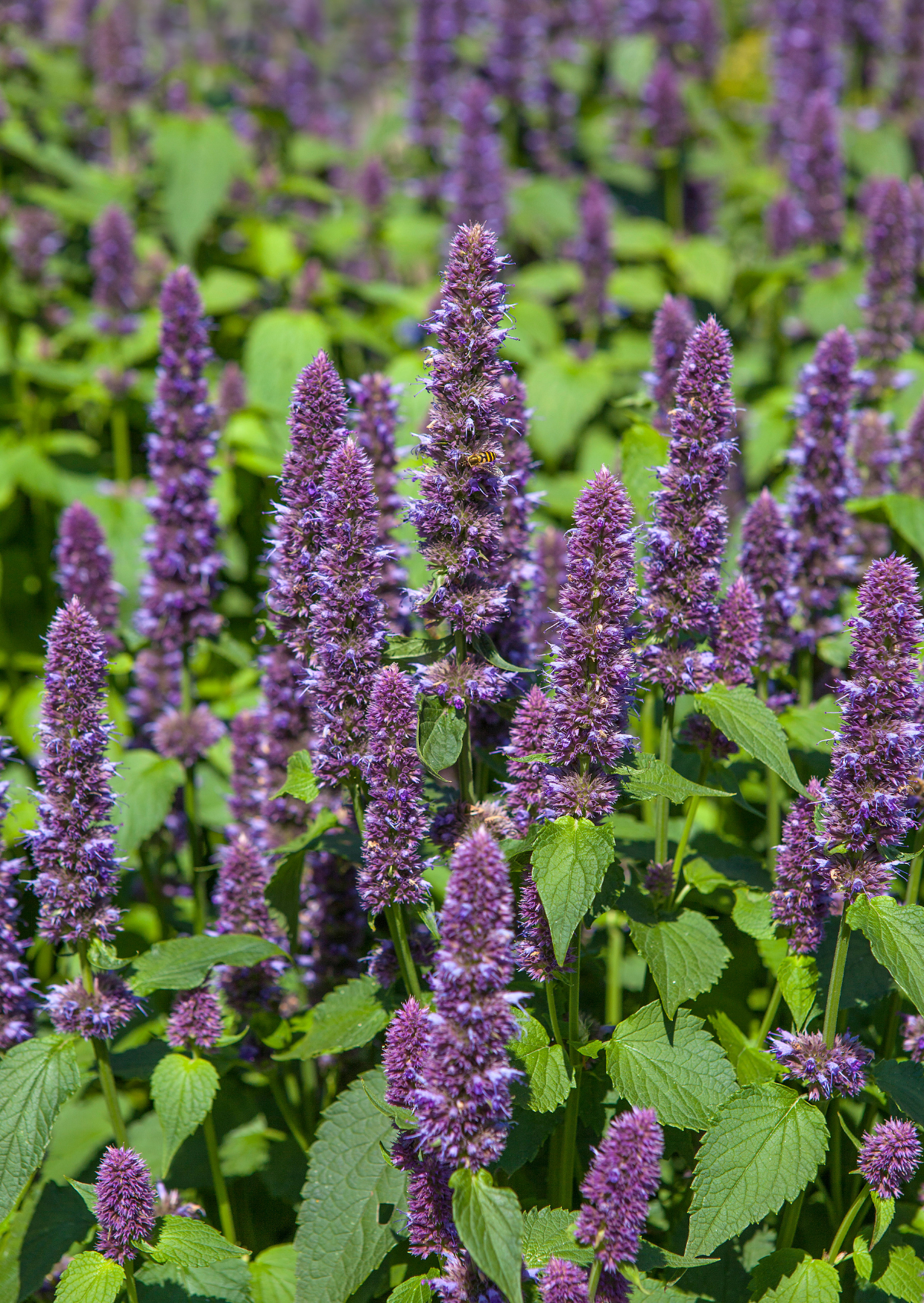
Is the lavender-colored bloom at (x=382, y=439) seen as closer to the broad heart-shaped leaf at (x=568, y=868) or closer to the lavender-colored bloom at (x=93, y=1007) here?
the broad heart-shaped leaf at (x=568, y=868)

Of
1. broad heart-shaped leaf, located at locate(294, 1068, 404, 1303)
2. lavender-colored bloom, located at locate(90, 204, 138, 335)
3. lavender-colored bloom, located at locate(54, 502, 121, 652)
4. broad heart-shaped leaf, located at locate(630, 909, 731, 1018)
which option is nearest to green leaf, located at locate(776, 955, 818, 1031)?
broad heart-shaped leaf, located at locate(630, 909, 731, 1018)

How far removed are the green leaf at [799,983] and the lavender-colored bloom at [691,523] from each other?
962mm

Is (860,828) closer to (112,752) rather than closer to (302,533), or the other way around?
(302,533)

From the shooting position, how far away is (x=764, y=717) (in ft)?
12.5

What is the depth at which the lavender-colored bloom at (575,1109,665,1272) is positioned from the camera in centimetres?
291

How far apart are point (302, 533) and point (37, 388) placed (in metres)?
5.75

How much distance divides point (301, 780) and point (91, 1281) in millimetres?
1573

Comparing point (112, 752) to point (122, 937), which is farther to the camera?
point (112, 752)

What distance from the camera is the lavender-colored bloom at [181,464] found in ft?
17.1

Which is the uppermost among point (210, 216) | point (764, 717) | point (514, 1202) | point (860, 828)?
point (210, 216)

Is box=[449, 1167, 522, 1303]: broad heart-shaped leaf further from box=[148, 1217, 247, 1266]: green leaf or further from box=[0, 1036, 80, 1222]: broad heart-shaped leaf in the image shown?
box=[0, 1036, 80, 1222]: broad heart-shaped leaf

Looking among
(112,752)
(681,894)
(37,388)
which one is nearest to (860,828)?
(681,894)

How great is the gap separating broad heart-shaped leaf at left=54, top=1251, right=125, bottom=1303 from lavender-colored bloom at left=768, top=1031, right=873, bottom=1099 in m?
2.09


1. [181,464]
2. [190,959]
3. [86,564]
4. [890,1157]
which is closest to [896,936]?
[890,1157]
